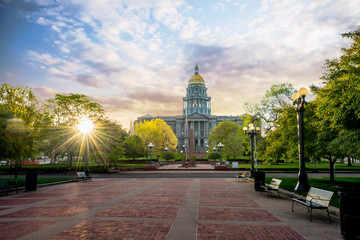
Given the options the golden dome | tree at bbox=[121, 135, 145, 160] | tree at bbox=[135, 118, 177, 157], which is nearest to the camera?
tree at bbox=[121, 135, 145, 160]

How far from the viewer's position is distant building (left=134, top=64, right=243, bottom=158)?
→ 127 meters

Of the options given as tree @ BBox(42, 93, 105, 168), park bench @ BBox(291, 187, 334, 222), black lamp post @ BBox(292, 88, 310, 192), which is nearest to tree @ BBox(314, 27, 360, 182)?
black lamp post @ BBox(292, 88, 310, 192)

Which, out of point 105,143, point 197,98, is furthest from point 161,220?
point 197,98

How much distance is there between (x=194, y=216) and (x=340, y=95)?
9585mm

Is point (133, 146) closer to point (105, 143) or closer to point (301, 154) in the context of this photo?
point (105, 143)

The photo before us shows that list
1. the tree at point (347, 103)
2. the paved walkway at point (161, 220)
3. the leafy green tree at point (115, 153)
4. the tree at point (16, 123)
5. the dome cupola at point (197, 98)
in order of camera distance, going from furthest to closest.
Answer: the dome cupola at point (197, 98) < the leafy green tree at point (115, 153) < the tree at point (16, 123) < the tree at point (347, 103) < the paved walkway at point (161, 220)

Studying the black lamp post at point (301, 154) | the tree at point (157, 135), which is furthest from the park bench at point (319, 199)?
the tree at point (157, 135)

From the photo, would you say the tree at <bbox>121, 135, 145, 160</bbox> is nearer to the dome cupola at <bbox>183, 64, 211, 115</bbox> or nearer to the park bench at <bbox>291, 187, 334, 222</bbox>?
the park bench at <bbox>291, 187, 334, 222</bbox>

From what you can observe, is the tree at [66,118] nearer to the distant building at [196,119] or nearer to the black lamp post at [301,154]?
the black lamp post at [301,154]

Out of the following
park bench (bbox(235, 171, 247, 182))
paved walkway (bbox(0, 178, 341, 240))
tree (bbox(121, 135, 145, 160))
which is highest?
tree (bbox(121, 135, 145, 160))

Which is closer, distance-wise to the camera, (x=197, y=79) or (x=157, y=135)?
(x=157, y=135)

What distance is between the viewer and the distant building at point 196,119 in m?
127

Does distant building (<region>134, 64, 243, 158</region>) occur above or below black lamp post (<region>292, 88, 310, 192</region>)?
above

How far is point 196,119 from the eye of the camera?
126688 mm
